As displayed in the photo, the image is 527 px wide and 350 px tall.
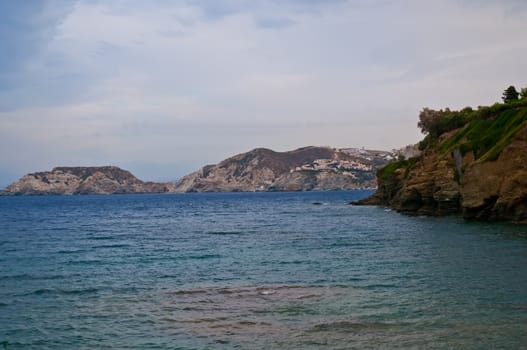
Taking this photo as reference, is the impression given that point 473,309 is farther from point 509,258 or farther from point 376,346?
point 509,258

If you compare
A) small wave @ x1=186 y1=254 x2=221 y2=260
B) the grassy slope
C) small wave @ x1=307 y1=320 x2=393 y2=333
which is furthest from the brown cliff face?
small wave @ x1=307 y1=320 x2=393 y2=333

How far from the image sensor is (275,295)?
25516 mm

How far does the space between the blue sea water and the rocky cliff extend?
28.8 ft

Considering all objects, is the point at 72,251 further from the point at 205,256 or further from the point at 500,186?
the point at 500,186

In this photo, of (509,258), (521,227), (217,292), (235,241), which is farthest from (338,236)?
(217,292)

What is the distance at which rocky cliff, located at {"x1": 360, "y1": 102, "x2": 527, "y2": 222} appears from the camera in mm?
54344

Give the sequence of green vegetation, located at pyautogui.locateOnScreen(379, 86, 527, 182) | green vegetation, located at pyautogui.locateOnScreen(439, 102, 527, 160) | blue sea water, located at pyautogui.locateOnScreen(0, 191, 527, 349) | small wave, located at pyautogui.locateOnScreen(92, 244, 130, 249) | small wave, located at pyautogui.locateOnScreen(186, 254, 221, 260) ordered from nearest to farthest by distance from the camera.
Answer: blue sea water, located at pyautogui.locateOnScreen(0, 191, 527, 349) → small wave, located at pyautogui.locateOnScreen(186, 254, 221, 260) → small wave, located at pyautogui.locateOnScreen(92, 244, 130, 249) → green vegetation, located at pyautogui.locateOnScreen(439, 102, 527, 160) → green vegetation, located at pyautogui.locateOnScreen(379, 86, 527, 182)

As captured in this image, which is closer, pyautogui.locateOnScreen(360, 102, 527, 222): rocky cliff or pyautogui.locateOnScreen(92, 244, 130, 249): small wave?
pyautogui.locateOnScreen(92, 244, 130, 249): small wave

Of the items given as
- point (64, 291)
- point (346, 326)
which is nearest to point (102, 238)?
point (64, 291)

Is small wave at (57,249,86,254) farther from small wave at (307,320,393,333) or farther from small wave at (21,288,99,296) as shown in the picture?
small wave at (307,320,393,333)

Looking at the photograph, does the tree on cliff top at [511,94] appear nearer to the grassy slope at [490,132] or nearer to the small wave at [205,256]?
the grassy slope at [490,132]

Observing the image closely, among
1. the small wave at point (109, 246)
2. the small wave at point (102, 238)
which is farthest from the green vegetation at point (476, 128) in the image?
the small wave at point (102, 238)

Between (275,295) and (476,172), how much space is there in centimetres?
3949

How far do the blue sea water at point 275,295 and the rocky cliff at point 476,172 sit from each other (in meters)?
8.79
